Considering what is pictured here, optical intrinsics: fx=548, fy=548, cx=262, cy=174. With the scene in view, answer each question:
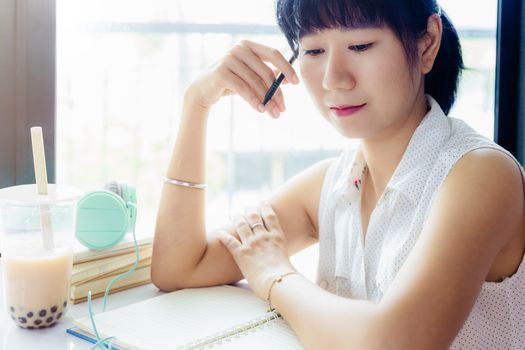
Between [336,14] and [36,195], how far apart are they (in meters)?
0.60

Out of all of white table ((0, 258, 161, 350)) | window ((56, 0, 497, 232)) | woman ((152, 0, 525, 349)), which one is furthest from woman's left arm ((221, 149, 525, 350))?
window ((56, 0, 497, 232))

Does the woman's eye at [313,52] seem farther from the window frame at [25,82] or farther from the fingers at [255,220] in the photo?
the window frame at [25,82]

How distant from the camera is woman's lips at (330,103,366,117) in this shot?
3.22 feet

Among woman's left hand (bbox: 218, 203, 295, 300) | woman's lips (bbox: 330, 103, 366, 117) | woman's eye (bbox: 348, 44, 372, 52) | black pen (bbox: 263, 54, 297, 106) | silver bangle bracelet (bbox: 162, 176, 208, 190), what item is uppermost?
woman's eye (bbox: 348, 44, 372, 52)

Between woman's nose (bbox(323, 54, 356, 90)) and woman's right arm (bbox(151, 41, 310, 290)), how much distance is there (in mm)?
169

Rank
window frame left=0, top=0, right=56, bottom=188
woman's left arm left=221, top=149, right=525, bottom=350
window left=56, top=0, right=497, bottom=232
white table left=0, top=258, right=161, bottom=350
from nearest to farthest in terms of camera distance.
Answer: woman's left arm left=221, top=149, right=525, bottom=350 < white table left=0, top=258, right=161, bottom=350 < window frame left=0, top=0, right=56, bottom=188 < window left=56, top=0, right=497, bottom=232

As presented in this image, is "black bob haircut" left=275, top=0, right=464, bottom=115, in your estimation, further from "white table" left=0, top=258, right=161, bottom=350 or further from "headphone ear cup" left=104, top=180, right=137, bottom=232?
"white table" left=0, top=258, right=161, bottom=350

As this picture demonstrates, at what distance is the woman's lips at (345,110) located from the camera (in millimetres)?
980

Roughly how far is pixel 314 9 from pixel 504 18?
104 cm

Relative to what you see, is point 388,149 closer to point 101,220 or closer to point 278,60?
point 278,60

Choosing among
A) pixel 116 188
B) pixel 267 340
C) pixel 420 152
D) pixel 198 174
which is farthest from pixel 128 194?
pixel 420 152

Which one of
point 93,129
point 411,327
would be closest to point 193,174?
point 411,327

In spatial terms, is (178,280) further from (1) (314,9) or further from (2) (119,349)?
(1) (314,9)

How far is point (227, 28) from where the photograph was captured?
225 cm
